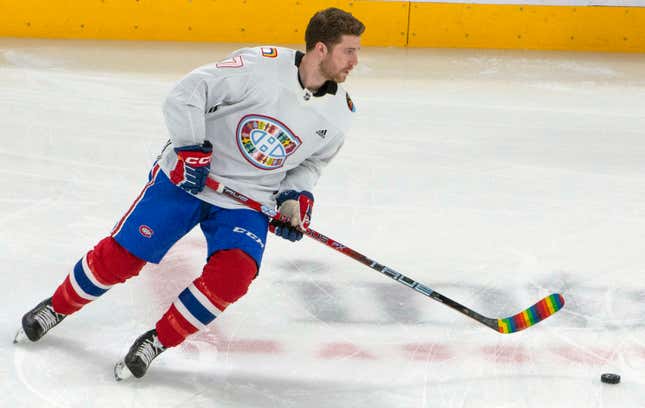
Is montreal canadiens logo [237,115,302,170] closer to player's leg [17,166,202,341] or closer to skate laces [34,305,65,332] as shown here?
player's leg [17,166,202,341]

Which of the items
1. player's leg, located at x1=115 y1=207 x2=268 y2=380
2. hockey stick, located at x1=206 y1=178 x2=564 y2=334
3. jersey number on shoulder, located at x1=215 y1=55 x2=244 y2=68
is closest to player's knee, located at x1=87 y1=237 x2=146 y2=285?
player's leg, located at x1=115 y1=207 x2=268 y2=380

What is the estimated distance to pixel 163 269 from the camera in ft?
10.5

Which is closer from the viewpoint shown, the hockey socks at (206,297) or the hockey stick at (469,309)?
the hockey socks at (206,297)

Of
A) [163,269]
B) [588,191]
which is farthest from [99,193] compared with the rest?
[588,191]

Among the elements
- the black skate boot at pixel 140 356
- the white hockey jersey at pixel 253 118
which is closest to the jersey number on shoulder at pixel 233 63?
the white hockey jersey at pixel 253 118

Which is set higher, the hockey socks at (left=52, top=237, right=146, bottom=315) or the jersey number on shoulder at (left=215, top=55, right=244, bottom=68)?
the jersey number on shoulder at (left=215, top=55, right=244, bottom=68)

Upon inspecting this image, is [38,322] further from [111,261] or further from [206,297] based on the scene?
[206,297]

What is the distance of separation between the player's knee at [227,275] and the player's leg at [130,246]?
157 millimetres

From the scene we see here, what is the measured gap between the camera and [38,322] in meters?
2.62

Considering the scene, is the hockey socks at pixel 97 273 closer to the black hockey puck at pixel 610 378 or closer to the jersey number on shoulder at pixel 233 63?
the jersey number on shoulder at pixel 233 63

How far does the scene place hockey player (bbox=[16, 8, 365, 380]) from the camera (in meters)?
2.44

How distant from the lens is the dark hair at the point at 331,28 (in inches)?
99.4

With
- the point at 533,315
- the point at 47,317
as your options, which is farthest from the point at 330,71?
the point at 47,317

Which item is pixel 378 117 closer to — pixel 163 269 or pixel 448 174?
pixel 448 174
